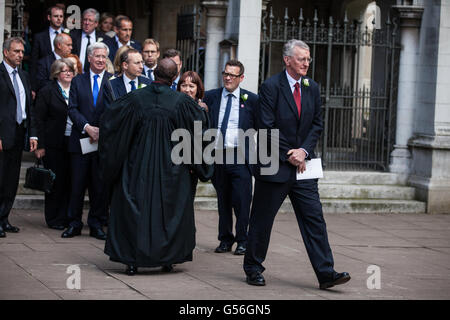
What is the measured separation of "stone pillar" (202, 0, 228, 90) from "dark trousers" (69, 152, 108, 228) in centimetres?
374

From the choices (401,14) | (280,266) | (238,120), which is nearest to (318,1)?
(401,14)

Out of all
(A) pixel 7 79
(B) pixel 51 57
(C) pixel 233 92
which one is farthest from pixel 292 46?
(B) pixel 51 57

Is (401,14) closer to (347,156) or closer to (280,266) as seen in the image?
(347,156)

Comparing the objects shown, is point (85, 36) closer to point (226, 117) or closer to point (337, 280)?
point (226, 117)

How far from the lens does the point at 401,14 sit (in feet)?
42.8

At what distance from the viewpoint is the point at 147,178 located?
7578 mm

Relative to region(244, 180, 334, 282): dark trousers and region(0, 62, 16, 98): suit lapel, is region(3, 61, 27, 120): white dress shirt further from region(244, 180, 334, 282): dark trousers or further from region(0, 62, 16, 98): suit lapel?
region(244, 180, 334, 282): dark trousers

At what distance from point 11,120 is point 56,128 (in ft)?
2.05

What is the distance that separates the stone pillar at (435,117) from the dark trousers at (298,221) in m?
5.62

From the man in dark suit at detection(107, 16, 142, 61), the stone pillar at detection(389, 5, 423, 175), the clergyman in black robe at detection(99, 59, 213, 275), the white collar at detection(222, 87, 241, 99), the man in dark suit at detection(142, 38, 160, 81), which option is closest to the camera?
the clergyman in black robe at detection(99, 59, 213, 275)

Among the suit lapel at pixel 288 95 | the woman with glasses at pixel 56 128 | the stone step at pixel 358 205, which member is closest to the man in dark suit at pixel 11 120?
the woman with glasses at pixel 56 128

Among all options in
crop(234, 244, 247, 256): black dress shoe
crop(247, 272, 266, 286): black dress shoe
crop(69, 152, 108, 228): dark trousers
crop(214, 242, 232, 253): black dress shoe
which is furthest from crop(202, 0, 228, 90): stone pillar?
crop(247, 272, 266, 286): black dress shoe

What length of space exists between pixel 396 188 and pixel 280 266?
16.2 feet

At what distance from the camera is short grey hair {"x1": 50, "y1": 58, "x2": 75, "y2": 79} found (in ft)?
32.6
